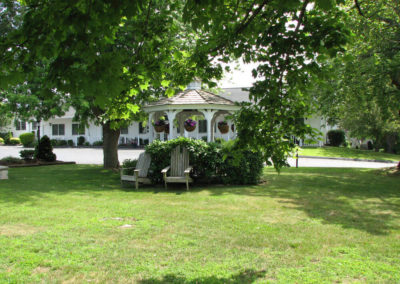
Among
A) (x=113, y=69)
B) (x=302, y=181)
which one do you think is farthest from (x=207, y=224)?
(x=302, y=181)

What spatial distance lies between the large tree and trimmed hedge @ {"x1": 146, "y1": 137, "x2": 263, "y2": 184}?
→ 5.36 m

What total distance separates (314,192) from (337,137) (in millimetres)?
28909

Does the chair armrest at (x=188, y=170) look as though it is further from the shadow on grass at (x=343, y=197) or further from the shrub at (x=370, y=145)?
the shrub at (x=370, y=145)

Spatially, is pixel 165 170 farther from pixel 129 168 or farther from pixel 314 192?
pixel 314 192

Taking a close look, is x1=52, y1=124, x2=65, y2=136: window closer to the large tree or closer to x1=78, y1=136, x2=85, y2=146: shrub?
x1=78, y1=136, x2=85, y2=146: shrub

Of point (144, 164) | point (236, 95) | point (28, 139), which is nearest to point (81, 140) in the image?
point (28, 139)

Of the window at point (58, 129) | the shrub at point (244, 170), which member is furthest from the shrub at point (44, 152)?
the window at point (58, 129)

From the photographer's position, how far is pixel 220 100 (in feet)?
50.6

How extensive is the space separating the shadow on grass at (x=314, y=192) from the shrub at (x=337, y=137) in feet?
77.4

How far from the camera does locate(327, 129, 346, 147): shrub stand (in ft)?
120

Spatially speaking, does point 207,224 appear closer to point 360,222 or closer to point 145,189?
point 360,222

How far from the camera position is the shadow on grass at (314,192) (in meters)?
6.84

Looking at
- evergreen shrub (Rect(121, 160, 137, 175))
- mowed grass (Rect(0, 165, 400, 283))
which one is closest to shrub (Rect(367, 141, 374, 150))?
mowed grass (Rect(0, 165, 400, 283))

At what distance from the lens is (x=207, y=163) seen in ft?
36.8
